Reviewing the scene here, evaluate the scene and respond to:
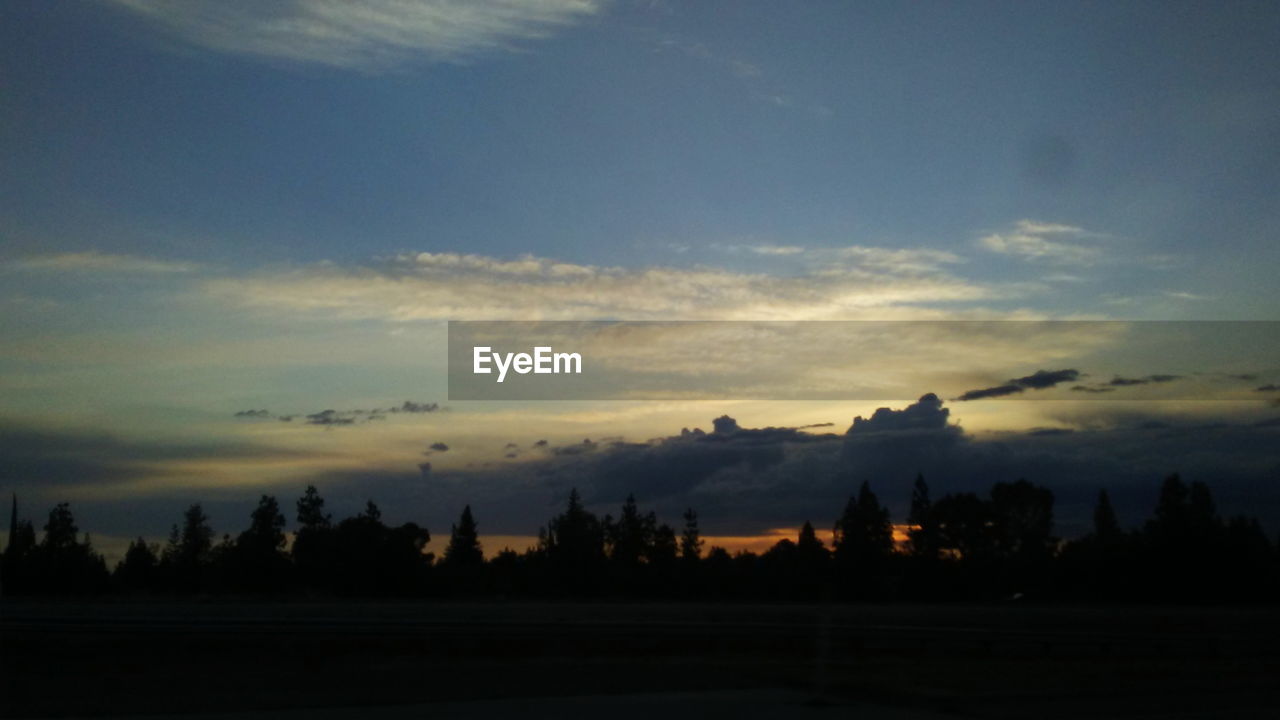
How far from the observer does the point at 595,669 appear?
19.0 metres

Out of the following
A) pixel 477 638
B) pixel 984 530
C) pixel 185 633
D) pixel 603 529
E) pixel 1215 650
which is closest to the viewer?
pixel 185 633

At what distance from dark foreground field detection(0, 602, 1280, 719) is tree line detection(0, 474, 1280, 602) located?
36.3 metres

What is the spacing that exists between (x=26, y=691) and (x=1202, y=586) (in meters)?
63.8

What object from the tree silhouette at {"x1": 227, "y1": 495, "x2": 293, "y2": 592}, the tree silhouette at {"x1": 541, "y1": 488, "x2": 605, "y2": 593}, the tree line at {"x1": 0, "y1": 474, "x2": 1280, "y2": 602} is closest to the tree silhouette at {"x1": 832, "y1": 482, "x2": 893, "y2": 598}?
the tree line at {"x1": 0, "y1": 474, "x2": 1280, "y2": 602}

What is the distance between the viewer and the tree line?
213ft

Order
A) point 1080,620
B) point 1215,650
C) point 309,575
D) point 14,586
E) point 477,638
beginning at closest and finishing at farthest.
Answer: point 477,638, point 1215,650, point 1080,620, point 14,586, point 309,575

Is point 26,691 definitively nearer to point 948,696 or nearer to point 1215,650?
point 948,696

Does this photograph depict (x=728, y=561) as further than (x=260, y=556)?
Yes

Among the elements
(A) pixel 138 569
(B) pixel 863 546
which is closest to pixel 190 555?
(A) pixel 138 569

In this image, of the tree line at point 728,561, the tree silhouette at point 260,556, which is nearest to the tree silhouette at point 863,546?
the tree line at point 728,561

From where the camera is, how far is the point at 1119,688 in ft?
53.8

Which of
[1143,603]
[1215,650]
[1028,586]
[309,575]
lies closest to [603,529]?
[309,575]

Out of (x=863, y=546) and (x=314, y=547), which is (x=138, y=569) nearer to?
(x=314, y=547)

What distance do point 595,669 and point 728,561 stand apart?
7696 centimetres
